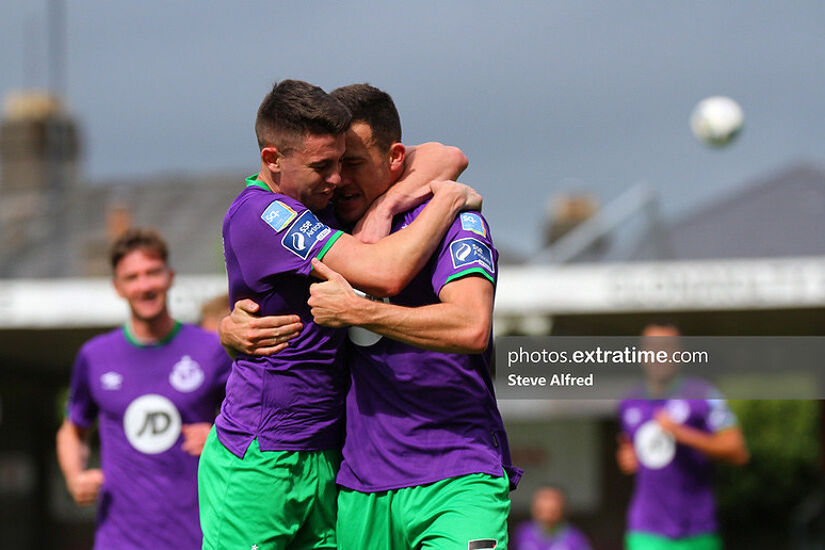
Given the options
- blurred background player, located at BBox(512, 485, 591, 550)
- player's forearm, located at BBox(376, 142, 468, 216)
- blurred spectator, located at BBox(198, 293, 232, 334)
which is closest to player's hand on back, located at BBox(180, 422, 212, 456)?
blurred spectator, located at BBox(198, 293, 232, 334)

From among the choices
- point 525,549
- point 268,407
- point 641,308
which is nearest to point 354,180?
point 268,407

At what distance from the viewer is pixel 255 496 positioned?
396 cm

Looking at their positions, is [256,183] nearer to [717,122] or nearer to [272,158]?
[272,158]

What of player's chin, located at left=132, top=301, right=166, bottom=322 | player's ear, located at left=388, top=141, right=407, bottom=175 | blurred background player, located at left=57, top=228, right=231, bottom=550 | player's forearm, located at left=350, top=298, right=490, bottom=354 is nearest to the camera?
player's forearm, located at left=350, top=298, right=490, bottom=354

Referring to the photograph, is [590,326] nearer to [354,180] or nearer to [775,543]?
[775,543]

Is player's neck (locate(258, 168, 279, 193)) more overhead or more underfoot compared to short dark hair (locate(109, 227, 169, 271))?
more underfoot

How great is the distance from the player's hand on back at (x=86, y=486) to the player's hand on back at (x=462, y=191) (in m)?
2.60

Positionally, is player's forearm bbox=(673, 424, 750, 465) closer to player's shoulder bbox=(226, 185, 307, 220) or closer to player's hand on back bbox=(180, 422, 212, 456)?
player's hand on back bbox=(180, 422, 212, 456)

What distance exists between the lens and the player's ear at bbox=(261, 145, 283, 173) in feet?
12.8

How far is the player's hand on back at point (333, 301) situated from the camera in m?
3.75

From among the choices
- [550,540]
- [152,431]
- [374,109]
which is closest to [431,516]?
[374,109]

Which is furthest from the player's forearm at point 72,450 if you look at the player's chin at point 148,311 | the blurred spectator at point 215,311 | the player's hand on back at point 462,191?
the player's hand on back at point 462,191

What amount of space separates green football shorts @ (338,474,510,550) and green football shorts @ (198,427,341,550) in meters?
0.08

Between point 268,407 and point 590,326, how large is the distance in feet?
42.4
